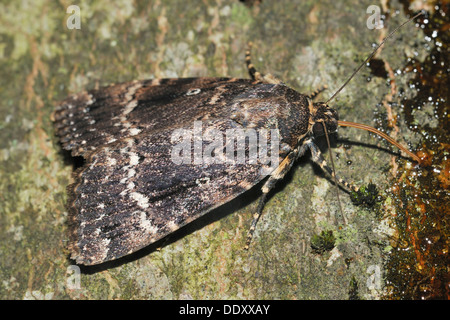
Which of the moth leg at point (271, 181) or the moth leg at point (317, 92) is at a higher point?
the moth leg at point (317, 92)

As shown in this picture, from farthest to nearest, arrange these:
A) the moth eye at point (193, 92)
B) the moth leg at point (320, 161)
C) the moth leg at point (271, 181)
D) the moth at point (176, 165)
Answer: the moth eye at point (193, 92) → the moth leg at point (320, 161) → the moth leg at point (271, 181) → the moth at point (176, 165)

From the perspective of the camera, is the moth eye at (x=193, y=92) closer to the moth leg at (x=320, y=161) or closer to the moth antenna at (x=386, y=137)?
the moth leg at (x=320, y=161)

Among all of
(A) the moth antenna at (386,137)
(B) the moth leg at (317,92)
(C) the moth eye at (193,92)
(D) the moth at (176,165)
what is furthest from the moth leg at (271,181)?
A: (C) the moth eye at (193,92)

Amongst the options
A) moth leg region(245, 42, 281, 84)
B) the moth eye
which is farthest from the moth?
moth leg region(245, 42, 281, 84)

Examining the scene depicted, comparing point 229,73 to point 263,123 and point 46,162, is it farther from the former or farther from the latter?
point 46,162

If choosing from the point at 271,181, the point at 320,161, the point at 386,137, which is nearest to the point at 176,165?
the point at 271,181

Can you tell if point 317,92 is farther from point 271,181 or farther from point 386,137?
point 271,181
